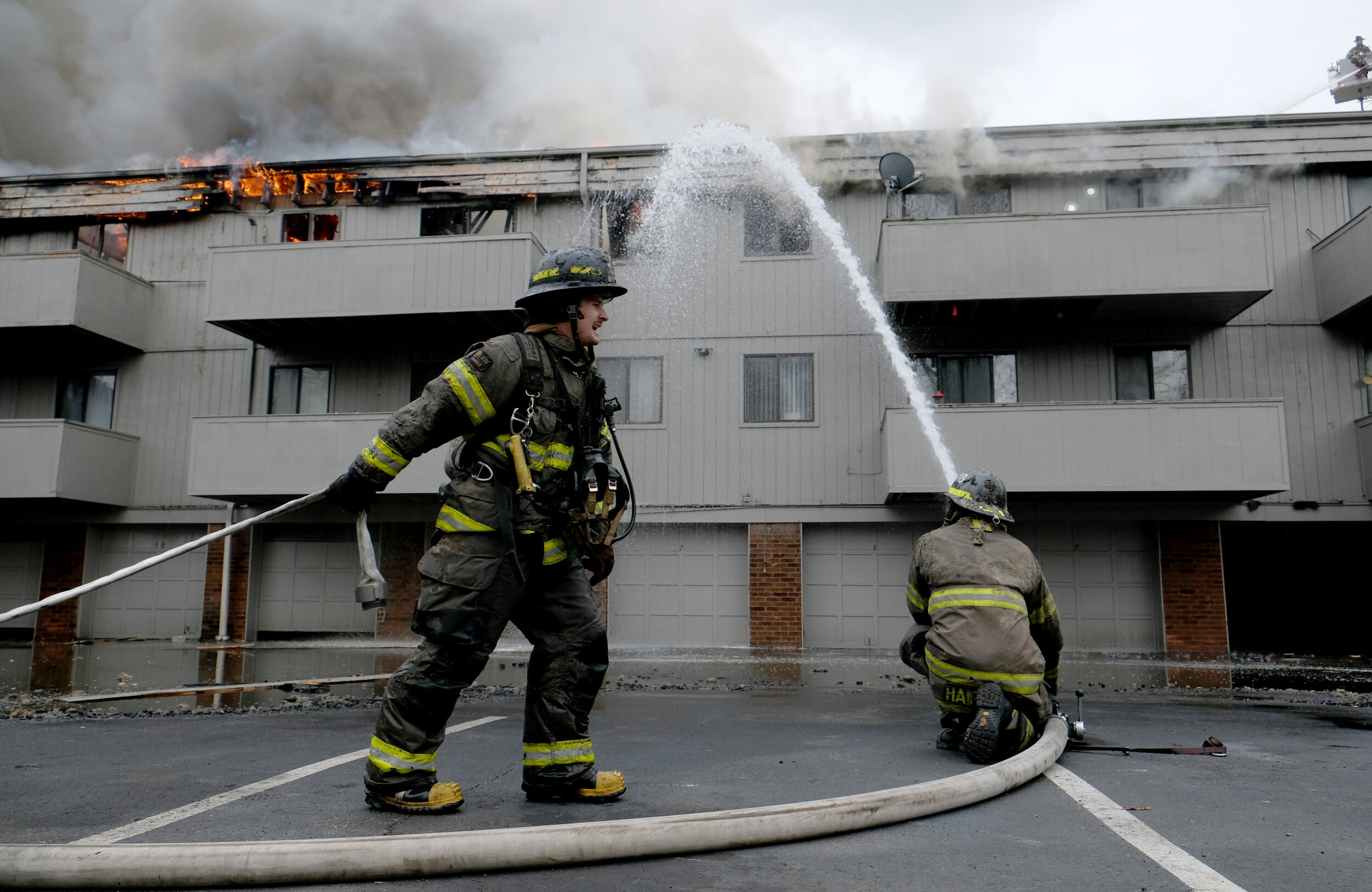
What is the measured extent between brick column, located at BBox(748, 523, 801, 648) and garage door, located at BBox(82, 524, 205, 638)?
33.7 feet

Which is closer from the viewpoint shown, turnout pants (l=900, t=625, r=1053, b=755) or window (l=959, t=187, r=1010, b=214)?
turnout pants (l=900, t=625, r=1053, b=755)

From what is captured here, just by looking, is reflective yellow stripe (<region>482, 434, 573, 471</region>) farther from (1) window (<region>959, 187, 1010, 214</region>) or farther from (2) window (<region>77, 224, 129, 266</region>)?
(2) window (<region>77, 224, 129, 266</region>)

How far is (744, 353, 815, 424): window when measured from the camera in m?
16.2

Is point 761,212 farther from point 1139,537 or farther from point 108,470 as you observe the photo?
→ point 108,470

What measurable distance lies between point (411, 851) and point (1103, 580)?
1502cm

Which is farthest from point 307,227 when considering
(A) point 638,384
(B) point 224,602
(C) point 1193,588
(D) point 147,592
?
(C) point 1193,588

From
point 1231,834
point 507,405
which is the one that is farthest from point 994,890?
point 507,405

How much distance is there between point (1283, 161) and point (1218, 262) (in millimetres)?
3159

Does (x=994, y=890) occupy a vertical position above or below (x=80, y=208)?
below

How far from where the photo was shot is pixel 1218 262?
14297 millimetres

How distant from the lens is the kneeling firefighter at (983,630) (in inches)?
175

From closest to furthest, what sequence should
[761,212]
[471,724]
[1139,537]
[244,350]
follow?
1. [471,724]
2. [1139,537]
3. [761,212]
4. [244,350]

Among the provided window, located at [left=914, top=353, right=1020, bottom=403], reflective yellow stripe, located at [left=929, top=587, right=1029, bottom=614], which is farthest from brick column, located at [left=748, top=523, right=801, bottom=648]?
reflective yellow stripe, located at [left=929, top=587, right=1029, bottom=614]

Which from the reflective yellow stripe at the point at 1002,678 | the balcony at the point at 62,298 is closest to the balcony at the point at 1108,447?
the reflective yellow stripe at the point at 1002,678
